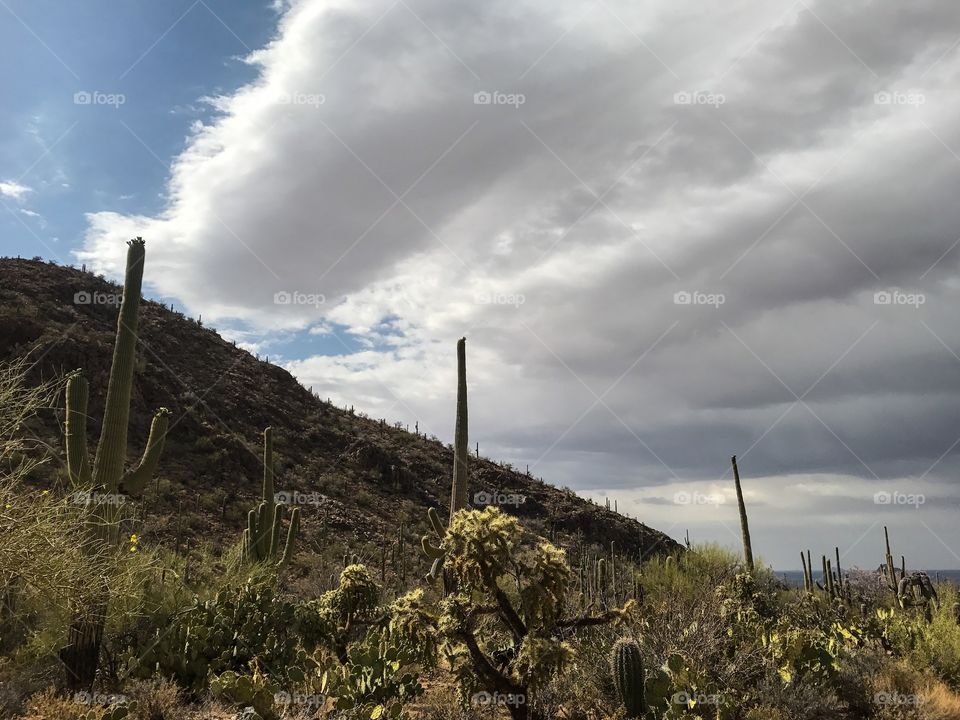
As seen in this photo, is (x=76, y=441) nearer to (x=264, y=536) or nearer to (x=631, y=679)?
(x=264, y=536)

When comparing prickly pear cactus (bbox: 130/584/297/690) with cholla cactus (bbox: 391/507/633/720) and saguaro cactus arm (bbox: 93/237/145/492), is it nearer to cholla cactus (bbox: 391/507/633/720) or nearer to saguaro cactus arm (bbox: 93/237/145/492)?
saguaro cactus arm (bbox: 93/237/145/492)

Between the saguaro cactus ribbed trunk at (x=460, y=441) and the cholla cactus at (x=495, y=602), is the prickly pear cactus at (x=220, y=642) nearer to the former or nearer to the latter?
the cholla cactus at (x=495, y=602)

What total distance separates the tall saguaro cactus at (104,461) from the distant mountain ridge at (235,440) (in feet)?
46.9

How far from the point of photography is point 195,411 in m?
37.5

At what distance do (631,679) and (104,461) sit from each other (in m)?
9.03

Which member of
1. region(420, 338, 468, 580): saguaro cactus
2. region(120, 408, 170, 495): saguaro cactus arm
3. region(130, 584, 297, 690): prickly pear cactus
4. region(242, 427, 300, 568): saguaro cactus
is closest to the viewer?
region(130, 584, 297, 690): prickly pear cactus

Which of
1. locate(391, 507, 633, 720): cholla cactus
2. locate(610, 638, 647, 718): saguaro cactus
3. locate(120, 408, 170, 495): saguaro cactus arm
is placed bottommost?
locate(610, 638, 647, 718): saguaro cactus

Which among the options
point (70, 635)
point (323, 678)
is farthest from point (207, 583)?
point (323, 678)

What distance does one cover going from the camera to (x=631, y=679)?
352 inches

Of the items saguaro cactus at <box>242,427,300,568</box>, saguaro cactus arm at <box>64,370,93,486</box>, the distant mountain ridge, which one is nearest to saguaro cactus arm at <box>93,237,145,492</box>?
saguaro cactus arm at <box>64,370,93,486</box>

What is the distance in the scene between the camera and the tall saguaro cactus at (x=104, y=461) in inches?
394

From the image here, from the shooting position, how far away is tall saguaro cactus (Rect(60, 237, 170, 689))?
32.8ft

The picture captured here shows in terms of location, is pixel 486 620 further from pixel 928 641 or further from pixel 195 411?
pixel 195 411

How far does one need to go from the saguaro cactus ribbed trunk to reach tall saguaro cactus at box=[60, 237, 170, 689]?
6.41 metres
